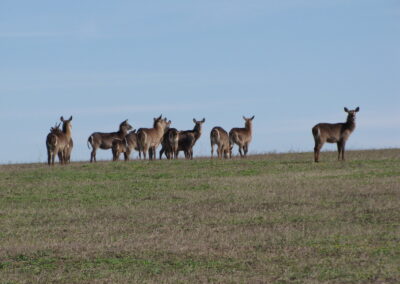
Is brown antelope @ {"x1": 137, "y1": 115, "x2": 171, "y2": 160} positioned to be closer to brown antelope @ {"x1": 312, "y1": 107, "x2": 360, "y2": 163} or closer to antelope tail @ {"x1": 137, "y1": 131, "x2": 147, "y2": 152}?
antelope tail @ {"x1": 137, "y1": 131, "x2": 147, "y2": 152}

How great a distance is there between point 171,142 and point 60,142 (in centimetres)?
477

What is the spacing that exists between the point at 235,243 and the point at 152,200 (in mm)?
6223

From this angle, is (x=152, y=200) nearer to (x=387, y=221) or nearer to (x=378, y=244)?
(x=387, y=221)

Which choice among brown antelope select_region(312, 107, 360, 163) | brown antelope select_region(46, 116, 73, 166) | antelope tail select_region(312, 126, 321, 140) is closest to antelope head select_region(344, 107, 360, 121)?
brown antelope select_region(312, 107, 360, 163)

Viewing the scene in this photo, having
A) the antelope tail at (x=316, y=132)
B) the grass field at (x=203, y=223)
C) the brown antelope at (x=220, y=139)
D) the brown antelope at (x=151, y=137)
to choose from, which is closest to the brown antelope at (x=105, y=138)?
the brown antelope at (x=151, y=137)

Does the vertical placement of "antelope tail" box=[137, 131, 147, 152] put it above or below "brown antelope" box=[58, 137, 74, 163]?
above

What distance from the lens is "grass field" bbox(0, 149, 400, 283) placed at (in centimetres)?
1160

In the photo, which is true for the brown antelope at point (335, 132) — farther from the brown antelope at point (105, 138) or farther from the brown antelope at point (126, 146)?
the brown antelope at point (105, 138)

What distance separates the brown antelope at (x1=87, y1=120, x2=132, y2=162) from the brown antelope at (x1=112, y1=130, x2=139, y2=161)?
4.98ft

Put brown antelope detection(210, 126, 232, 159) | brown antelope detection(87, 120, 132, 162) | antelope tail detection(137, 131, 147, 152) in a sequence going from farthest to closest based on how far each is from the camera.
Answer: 1. brown antelope detection(87, 120, 132, 162)
2. antelope tail detection(137, 131, 147, 152)
3. brown antelope detection(210, 126, 232, 159)

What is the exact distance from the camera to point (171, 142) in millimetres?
32812

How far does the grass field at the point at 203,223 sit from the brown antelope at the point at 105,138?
877cm

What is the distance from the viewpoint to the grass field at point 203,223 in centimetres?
1160

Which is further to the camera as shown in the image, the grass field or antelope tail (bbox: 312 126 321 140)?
antelope tail (bbox: 312 126 321 140)
